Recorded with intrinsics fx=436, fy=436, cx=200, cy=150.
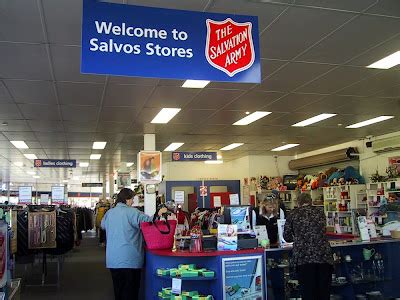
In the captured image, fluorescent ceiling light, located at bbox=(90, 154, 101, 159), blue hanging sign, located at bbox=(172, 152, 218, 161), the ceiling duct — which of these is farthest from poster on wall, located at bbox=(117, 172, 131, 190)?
the ceiling duct

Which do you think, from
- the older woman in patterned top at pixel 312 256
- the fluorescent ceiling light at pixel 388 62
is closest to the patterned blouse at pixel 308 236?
the older woman in patterned top at pixel 312 256

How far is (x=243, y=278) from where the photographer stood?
190 inches

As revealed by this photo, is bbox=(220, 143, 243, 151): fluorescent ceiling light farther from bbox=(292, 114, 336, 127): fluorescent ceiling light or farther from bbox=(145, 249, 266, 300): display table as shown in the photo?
bbox=(145, 249, 266, 300): display table

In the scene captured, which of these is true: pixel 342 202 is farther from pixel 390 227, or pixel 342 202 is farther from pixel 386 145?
pixel 390 227

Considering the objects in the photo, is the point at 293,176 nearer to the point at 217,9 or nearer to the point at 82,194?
the point at 217,9

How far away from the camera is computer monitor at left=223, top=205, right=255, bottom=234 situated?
5309 mm

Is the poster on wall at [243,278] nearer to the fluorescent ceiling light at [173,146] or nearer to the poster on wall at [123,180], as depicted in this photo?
the fluorescent ceiling light at [173,146]

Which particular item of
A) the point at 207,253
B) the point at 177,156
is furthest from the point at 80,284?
the point at 177,156

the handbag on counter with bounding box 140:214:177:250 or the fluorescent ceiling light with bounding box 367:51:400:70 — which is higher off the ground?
the fluorescent ceiling light with bounding box 367:51:400:70

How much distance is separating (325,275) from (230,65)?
273 centimetres

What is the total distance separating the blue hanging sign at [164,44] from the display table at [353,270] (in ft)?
8.57

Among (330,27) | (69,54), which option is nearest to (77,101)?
(69,54)

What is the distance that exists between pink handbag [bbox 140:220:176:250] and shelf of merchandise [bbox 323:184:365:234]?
7090 mm

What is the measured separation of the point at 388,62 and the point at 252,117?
12.5 feet
